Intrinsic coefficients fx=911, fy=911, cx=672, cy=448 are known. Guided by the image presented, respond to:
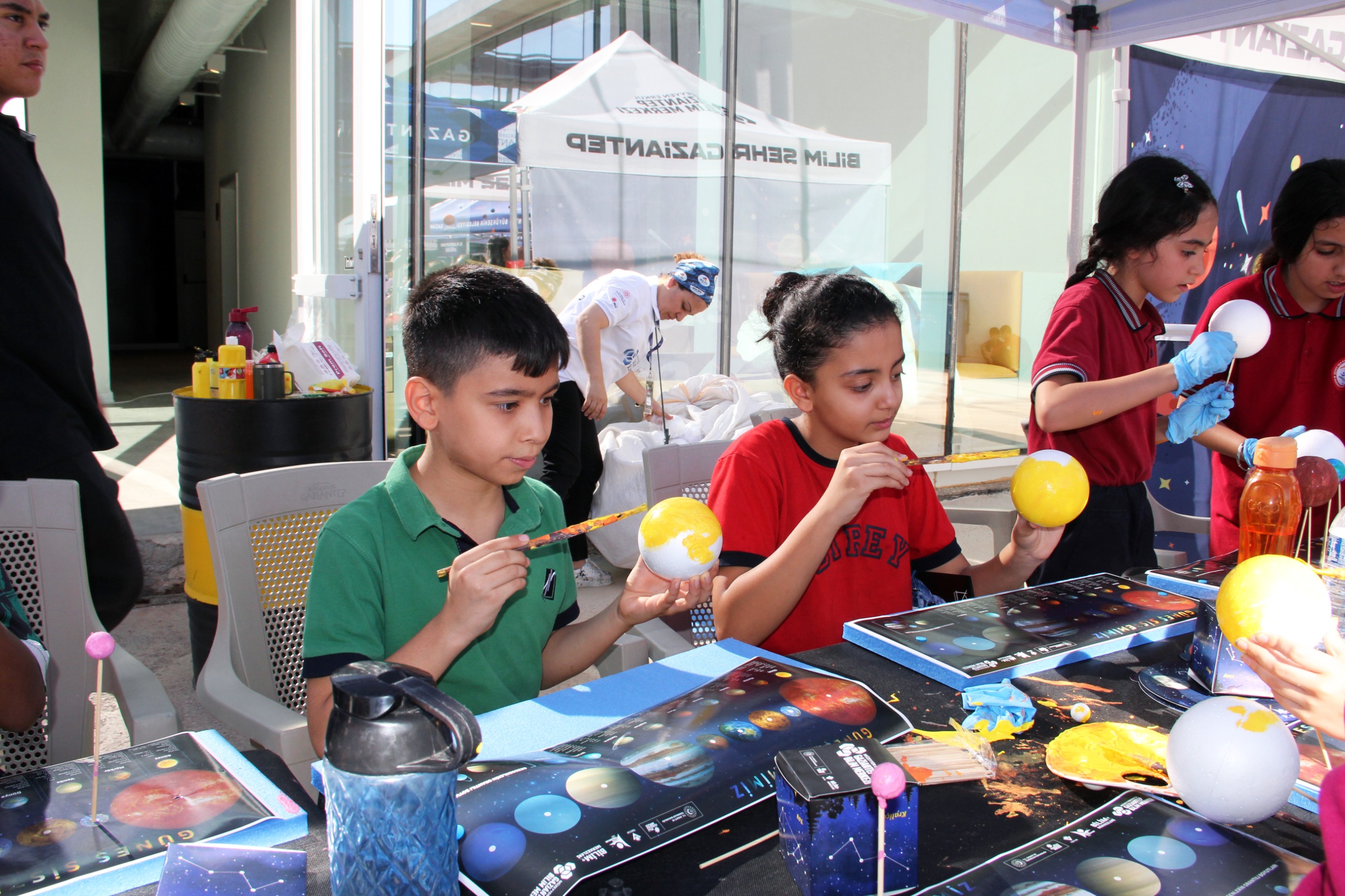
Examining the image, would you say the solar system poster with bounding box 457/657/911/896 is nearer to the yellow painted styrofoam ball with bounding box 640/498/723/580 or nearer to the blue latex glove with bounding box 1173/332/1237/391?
the yellow painted styrofoam ball with bounding box 640/498/723/580

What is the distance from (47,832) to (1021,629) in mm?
1298

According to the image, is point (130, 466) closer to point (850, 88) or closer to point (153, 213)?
point (850, 88)

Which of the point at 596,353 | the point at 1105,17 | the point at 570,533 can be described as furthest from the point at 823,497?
the point at 1105,17

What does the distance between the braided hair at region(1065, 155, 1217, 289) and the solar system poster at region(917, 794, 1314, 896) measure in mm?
1716

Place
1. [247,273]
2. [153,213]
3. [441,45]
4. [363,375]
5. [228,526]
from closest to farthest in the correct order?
[228,526], [363,375], [441,45], [247,273], [153,213]

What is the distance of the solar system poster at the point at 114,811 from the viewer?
832 mm

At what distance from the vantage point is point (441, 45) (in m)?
4.67

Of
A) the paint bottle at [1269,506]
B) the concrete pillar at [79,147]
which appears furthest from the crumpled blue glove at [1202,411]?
the concrete pillar at [79,147]

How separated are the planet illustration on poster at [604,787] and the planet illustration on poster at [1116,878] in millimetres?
418

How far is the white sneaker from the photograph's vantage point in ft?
14.6

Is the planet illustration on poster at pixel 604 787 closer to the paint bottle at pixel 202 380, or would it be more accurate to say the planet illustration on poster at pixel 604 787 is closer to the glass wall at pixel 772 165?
the paint bottle at pixel 202 380

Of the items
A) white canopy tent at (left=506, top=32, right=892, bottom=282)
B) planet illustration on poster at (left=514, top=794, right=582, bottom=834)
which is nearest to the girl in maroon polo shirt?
planet illustration on poster at (left=514, top=794, right=582, bottom=834)

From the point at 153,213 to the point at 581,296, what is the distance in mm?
16608

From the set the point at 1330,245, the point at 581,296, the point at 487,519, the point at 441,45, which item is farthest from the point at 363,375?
the point at 1330,245
